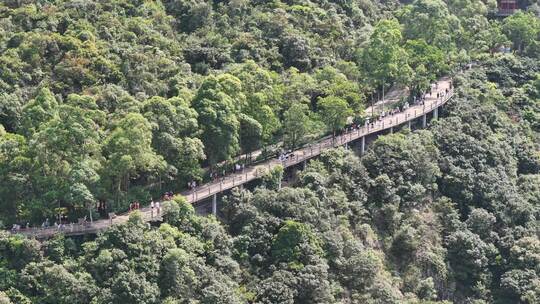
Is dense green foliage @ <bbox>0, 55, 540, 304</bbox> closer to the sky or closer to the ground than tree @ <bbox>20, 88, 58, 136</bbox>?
closer to the ground

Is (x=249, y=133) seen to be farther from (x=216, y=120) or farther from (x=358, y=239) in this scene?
(x=358, y=239)

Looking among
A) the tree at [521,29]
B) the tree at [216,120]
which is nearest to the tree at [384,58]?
the tree at [216,120]

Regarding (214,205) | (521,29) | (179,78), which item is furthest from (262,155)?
(521,29)

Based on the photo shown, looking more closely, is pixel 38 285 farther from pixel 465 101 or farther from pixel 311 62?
pixel 465 101

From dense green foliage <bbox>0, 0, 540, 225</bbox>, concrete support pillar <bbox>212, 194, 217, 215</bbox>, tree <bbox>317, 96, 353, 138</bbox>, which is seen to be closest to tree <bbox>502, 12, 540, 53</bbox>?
dense green foliage <bbox>0, 0, 540, 225</bbox>

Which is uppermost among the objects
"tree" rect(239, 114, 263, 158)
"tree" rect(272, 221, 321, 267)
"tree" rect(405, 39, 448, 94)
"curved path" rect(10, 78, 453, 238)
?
"tree" rect(405, 39, 448, 94)

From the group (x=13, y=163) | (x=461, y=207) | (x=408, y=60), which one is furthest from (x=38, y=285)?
(x=408, y=60)

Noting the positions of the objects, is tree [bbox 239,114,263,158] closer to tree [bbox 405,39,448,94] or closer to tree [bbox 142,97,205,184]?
tree [bbox 142,97,205,184]

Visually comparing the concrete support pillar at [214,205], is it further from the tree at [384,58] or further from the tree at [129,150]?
the tree at [384,58]
